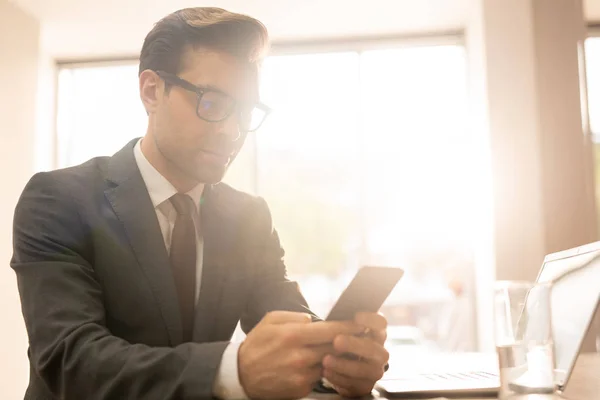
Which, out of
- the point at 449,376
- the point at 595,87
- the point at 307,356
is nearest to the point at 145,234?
the point at 307,356

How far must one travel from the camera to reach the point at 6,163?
3.93 meters

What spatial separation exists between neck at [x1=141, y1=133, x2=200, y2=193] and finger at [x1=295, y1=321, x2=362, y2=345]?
0.74 metres

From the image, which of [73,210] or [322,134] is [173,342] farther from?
[322,134]

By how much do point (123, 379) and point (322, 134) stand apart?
12.8 feet

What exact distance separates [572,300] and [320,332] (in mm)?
523

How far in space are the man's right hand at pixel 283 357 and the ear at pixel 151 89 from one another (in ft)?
2.78

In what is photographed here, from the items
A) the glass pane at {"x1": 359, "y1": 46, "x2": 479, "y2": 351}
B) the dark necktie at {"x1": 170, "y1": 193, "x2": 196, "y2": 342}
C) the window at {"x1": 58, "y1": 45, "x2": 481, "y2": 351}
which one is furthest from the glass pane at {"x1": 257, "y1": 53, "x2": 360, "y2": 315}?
the dark necktie at {"x1": 170, "y1": 193, "x2": 196, "y2": 342}

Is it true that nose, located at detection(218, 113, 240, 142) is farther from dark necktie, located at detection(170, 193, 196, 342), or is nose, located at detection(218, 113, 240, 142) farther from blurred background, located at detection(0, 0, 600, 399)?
blurred background, located at detection(0, 0, 600, 399)

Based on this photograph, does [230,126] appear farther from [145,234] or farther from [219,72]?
[145,234]

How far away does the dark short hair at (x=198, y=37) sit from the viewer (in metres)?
1.57

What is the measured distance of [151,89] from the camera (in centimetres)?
163

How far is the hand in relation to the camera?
101 centimetres

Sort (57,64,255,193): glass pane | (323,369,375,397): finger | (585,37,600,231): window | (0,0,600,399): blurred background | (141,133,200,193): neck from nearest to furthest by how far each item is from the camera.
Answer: (323,369,375,397): finger → (141,133,200,193): neck → (0,0,600,399): blurred background → (585,37,600,231): window → (57,64,255,193): glass pane

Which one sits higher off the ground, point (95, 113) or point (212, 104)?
point (95, 113)
